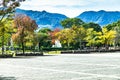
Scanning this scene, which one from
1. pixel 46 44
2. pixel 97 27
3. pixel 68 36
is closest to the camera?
pixel 68 36

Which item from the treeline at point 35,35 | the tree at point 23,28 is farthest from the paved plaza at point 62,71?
the tree at point 23,28

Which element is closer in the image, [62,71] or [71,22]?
[62,71]

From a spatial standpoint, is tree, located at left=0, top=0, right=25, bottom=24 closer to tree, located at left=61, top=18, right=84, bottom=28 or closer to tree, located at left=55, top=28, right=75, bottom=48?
tree, located at left=55, top=28, right=75, bottom=48

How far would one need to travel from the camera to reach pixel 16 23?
71.2 m

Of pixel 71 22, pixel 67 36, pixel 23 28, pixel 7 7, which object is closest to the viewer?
pixel 7 7

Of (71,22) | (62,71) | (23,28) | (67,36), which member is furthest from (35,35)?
(71,22)

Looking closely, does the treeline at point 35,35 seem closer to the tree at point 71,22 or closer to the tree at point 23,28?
the tree at point 23,28

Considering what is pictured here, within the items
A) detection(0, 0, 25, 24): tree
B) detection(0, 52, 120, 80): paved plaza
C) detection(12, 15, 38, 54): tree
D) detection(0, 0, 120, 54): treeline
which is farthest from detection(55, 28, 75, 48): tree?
detection(0, 0, 25, 24): tree

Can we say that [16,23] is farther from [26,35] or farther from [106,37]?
[106,37]

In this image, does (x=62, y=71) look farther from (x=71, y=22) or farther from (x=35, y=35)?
(x=71, y=22)

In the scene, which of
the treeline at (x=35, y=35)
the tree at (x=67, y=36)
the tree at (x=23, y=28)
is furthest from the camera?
the tree at (x=67, y=36)

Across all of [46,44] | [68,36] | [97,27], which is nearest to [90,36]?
[68,36]

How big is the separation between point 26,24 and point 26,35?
7.42 ft

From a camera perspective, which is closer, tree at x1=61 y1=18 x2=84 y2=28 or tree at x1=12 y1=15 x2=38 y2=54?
tree at x1=12 y1=15 x2=38 y2=54
